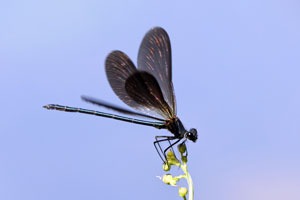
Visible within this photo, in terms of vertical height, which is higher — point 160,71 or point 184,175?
point 160,71

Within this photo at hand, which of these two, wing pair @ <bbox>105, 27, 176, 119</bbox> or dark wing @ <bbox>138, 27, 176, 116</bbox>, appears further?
dark wing @ <bbox>138, 27, 176, 116</bbox>

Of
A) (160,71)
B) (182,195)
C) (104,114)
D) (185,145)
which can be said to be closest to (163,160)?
(185,145)

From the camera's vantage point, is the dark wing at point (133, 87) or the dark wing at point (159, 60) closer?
the dark wing at point (133, 87)

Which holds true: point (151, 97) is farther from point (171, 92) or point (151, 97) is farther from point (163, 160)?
point (163, 160)

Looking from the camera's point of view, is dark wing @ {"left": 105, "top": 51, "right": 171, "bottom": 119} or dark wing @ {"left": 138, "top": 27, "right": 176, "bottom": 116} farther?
dark wing @ {"left": 138, "top": 27, "right": 176, "bottom": 116}

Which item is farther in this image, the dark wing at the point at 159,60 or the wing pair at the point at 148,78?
the dark wing at the point at 159,60
